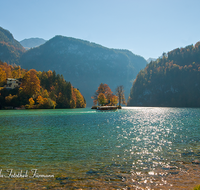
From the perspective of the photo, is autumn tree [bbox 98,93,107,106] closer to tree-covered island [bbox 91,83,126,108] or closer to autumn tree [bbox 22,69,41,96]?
tree-covered island [bbox 91,83,126,108]

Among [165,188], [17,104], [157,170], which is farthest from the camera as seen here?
[17,104]

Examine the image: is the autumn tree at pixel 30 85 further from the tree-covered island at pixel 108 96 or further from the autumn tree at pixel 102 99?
the tree-covered island at pixel 108 96

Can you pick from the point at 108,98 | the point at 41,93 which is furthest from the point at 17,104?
the point at 108,98

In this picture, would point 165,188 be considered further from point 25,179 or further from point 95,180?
point 25,179

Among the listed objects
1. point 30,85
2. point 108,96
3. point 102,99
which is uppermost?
point 30,85

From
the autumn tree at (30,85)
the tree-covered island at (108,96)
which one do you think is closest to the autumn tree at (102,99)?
the tree-covered island at (108,96)

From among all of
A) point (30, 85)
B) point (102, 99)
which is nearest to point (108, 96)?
point (102, 99)

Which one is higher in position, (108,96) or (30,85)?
(30,85)

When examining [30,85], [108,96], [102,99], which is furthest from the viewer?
[108,96]

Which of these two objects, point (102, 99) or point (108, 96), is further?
point (108, 96)

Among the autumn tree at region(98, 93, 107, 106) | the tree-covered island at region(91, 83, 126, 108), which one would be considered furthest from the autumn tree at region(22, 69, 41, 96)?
the tree-covered island at region(91, 83, 126, 108)

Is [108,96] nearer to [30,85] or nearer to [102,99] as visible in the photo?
[102,99]

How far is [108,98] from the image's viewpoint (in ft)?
525

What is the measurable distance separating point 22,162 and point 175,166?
13566mm
